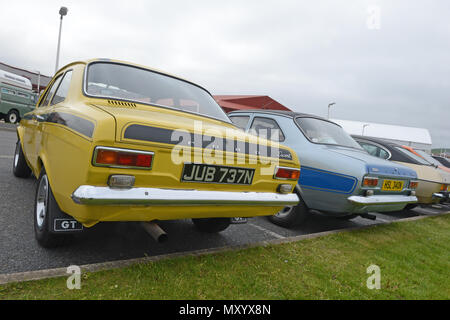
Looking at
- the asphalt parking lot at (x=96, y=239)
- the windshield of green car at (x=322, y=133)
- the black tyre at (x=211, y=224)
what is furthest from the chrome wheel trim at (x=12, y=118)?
the windshield of green car at (x=322, y=133)

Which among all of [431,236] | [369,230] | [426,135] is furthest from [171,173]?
[426,135]

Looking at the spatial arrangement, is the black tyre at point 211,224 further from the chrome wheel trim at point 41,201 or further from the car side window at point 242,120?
the car side window at point 242,120

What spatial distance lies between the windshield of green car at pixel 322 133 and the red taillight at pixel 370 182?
2.81 feet

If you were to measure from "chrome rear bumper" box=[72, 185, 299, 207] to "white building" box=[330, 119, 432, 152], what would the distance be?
5351 cm

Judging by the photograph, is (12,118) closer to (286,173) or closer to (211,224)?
(211,224)

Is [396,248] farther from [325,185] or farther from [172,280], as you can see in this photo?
[172,280]

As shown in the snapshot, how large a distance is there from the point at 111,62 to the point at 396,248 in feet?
12.3

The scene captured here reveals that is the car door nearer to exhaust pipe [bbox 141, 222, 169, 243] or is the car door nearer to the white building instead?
exhaust pipe [bbox 141, 222, 169, 243]

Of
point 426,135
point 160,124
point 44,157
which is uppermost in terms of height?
point 426,135

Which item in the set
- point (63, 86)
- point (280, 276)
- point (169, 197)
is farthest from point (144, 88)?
point (280, 276)

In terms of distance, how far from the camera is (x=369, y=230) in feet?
14.1

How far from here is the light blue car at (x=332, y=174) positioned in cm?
363

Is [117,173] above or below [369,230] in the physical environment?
above

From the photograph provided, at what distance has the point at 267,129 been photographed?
4.66 metres
